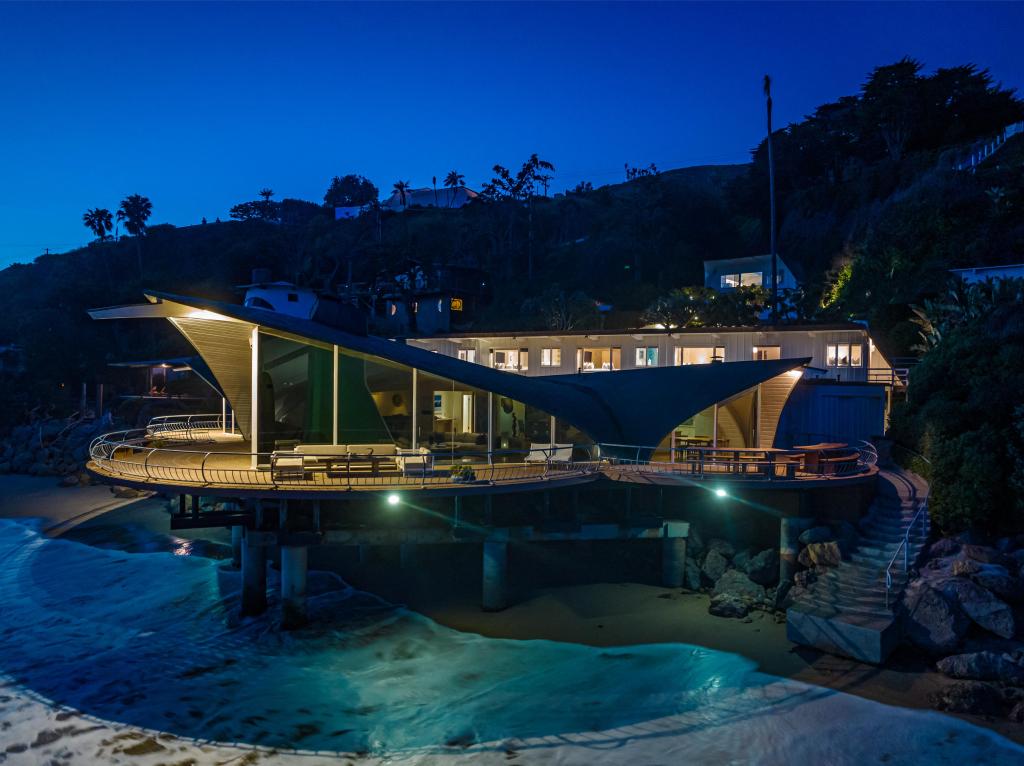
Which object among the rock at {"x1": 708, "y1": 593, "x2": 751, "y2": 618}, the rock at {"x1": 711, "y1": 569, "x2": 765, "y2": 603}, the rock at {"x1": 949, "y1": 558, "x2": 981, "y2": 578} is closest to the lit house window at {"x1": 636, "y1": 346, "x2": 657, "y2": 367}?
the rock at {"x1": 711, "y1": 569, "x2": 765, "y2": 603}

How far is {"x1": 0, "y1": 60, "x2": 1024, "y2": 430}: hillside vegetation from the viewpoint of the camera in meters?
40.6

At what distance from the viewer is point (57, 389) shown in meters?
55.1

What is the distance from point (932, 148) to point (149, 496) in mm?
66216

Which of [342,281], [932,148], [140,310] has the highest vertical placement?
[932,148]

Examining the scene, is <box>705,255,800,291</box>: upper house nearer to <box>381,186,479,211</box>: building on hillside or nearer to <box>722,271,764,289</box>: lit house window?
Result: <box>722,271,764,289</box>: lit house window

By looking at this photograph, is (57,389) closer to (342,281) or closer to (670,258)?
(342,281)

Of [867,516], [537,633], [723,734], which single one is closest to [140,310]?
[537,633]

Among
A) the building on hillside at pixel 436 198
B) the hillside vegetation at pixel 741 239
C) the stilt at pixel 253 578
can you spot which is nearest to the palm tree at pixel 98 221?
the hillside vegetation at pixel 741 239

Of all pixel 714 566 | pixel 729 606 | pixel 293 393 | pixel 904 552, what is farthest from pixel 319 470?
pixel 904 552

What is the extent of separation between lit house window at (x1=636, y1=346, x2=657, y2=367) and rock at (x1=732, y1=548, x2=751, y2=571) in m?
16.1

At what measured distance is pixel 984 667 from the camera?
43.8ft

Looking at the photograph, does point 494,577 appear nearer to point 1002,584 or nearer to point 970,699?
point 970,699

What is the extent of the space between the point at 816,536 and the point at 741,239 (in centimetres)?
5884

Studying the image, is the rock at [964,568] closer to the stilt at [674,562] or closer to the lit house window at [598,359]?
the stilt at [674,562]
